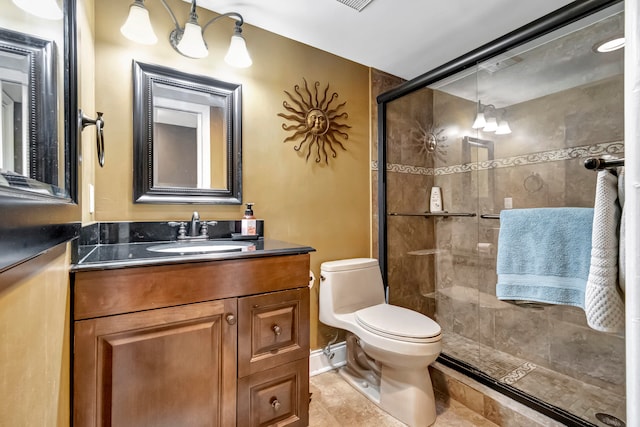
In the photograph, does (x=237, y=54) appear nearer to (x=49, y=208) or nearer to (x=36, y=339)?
(x=49, y=208)

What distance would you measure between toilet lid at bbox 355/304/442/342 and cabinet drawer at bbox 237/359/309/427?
43 cm

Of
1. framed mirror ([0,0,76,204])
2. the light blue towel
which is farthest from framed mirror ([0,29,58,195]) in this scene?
the light blue towel

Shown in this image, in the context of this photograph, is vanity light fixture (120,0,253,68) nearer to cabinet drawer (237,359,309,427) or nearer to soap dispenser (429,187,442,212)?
cabinet drawer (237,359,309,427)

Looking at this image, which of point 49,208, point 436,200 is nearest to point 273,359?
point 49,208

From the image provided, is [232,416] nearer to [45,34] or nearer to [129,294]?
[129,294]

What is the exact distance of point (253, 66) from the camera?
172cm

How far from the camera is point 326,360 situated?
196cm

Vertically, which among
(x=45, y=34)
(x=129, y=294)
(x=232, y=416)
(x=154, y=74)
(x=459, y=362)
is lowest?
(x=459, y=362)

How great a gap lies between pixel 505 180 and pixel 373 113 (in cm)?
101

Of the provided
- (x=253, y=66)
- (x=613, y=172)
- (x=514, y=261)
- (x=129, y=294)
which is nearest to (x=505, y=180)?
(x=514, y=261)

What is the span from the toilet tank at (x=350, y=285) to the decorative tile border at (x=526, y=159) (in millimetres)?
763

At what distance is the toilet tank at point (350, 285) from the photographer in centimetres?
180

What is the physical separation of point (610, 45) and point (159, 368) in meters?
2.37

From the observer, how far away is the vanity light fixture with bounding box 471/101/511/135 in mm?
1891
